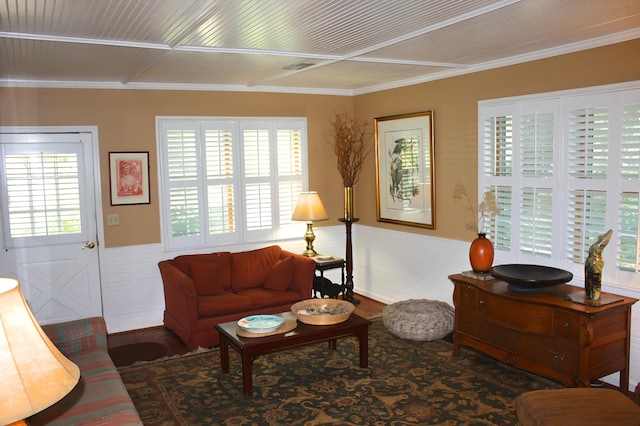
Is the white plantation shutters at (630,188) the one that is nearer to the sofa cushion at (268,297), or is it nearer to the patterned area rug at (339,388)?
the patterned area rug at (339,388)

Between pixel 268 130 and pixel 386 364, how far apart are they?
3.05 metres

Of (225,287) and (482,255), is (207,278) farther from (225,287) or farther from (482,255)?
(482,255)

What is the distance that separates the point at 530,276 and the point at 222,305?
2661 millimetres

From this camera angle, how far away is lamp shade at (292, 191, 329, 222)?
6.09 meters

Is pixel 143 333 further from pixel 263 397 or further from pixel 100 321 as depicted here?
pixel 263 397

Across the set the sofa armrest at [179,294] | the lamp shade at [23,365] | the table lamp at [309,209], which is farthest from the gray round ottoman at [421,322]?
the lamp shade at [23,365]

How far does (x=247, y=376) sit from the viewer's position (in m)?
3.97

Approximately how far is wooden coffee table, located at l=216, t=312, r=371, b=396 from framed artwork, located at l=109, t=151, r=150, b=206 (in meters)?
2.00

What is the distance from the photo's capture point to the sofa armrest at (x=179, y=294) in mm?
4871

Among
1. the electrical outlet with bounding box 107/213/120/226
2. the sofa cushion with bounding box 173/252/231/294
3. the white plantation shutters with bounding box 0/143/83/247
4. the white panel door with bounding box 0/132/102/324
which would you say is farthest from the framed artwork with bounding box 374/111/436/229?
the white plantation shutters with bounding box 0/143/83/247

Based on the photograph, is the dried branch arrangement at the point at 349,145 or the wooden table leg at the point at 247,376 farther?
the dried branch arrangement at the point at 349,145

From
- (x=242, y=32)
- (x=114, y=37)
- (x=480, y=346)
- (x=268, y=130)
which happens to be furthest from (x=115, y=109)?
(x=480, y=346)

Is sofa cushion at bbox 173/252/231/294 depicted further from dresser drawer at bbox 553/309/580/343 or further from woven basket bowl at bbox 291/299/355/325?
dresser drawer at bbox 553/309/580/343

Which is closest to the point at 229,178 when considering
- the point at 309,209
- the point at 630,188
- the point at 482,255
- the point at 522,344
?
the point at 309,209
